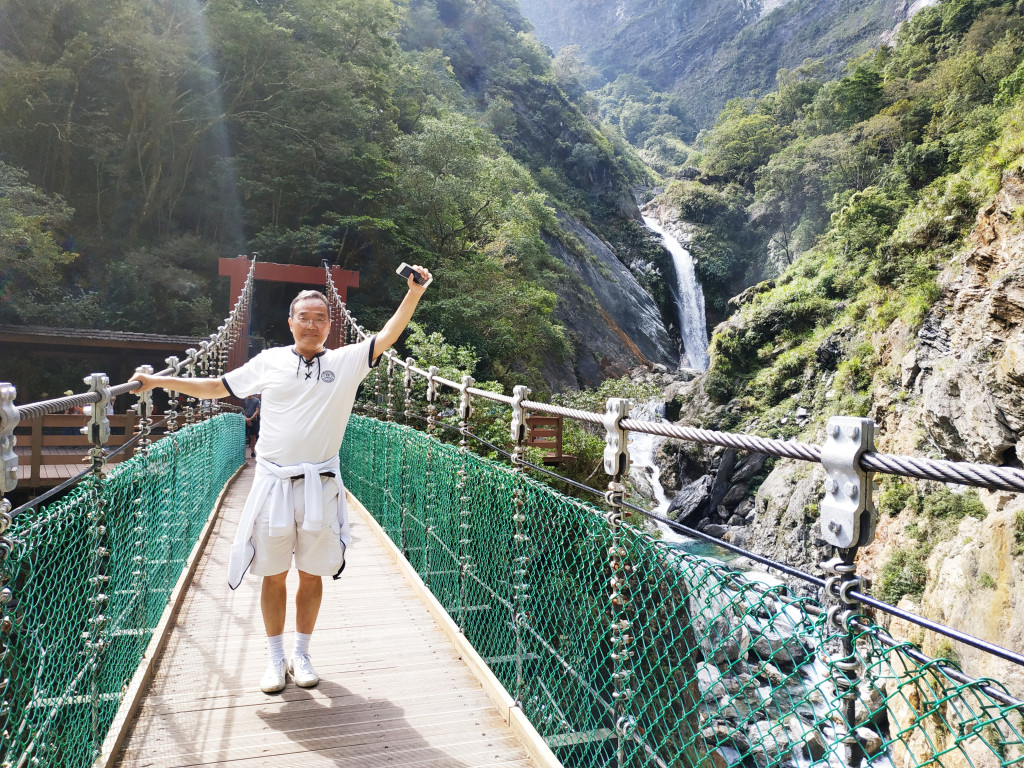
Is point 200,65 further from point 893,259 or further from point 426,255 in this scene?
point 893,259

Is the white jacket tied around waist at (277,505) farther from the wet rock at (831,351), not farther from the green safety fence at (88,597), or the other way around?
the wet rock at (831,351)

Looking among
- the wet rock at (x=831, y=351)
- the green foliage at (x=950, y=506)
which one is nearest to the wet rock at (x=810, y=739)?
the green foliage at (x=950, y=506)

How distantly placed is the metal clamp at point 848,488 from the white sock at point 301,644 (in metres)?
1.85

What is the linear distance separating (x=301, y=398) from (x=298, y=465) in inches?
8.4

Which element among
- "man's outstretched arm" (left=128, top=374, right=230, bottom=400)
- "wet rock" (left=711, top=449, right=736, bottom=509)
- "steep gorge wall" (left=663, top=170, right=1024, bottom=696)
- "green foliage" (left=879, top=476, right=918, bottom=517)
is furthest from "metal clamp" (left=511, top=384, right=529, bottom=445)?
"wet rock" (left=711, top=449, right=736, bottom=509)

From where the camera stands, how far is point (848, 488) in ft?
2.90

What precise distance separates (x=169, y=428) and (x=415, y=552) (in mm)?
1518

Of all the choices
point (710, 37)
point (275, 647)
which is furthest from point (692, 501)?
point (710, 37)

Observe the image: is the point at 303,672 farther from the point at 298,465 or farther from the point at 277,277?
the point at 277,277

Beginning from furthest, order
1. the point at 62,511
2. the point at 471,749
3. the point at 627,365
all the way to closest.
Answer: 1. the point at 627,365
2. the point at 471,749
3. the point at 62,511

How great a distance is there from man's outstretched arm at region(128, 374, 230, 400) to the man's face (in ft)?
1.06

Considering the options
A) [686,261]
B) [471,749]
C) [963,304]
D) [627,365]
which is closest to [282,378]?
[471,749]

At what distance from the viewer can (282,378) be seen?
2.13 m

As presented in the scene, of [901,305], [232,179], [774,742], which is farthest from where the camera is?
[232,179]
